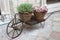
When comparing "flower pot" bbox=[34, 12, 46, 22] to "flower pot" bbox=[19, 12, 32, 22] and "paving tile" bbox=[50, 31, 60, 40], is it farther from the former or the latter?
"paving tile" bbox=[50, 31, 60, 40]

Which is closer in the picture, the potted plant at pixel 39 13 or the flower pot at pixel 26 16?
the flower pot at pixel 26 16

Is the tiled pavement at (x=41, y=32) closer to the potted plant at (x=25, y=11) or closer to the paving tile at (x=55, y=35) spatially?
the paving tile at (x=55, y=35)

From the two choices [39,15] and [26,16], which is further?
[39,15]

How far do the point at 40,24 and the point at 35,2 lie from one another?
1.81ft

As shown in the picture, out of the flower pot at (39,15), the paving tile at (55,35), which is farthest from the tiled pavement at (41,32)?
the flower pot at (39,15)

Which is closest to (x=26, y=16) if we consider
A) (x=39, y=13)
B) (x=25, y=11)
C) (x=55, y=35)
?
(x=25, y=11)

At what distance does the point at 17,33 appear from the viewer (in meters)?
2.05

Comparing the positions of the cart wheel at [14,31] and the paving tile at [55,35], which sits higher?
the cart wheel at [14,31]

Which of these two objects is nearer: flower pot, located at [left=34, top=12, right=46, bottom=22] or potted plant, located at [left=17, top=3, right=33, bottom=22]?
potted plant, located at [left=17, top=3, right=33, bottom=22]

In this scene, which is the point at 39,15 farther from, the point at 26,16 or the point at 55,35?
the point at 55,35

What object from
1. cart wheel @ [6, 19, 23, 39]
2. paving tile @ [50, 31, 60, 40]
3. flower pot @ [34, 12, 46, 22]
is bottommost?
paving tile @ [50, 31, 60, 40]

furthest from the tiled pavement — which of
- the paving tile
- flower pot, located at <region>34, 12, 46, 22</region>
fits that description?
flower pot, located at <region>34, 12, 46, 22</region>

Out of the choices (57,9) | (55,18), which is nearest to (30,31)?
(55,18)

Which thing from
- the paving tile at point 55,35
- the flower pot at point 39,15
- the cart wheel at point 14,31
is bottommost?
the paving tile at point 55,35
